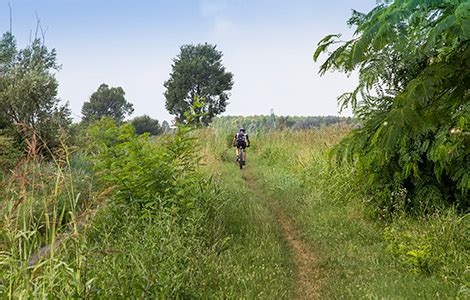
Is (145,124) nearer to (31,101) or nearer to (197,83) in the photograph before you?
(197,83)

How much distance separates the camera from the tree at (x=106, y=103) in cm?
5034

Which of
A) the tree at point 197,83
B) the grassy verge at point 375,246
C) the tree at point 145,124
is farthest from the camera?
the tree at point 145,124

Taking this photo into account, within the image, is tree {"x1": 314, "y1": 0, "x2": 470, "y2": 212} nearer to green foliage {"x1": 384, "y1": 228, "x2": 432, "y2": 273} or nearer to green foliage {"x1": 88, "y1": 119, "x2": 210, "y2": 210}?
green foliage {"x1": 384, "y1": 228, "x2": 432, "y2": 273}

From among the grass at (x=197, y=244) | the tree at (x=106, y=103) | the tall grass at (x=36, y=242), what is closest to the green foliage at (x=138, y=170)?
the grass at (x=197, y=244)

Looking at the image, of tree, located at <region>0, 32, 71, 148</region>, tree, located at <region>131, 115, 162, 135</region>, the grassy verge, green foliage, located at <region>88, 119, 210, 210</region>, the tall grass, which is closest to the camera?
the tall grass

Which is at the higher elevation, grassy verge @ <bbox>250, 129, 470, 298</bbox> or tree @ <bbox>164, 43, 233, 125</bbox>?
tree @ <bbox>164, 43, 233, 125</bbox>

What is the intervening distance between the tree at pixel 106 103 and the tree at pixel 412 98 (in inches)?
1924

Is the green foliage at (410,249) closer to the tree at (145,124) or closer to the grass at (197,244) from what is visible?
the grass at (197,244)

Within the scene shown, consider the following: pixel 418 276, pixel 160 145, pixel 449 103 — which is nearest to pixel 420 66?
pixel 449 103

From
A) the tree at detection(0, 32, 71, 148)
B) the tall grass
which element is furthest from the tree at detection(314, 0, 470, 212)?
the tree at detection(0, 32, 71, 148)

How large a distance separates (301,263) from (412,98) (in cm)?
287

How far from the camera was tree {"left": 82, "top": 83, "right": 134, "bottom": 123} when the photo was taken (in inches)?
1982

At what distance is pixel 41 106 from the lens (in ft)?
38.0

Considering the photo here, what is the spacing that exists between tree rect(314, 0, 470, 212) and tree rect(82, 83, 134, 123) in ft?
160
